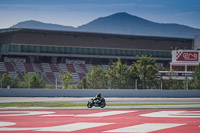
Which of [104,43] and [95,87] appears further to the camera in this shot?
[104,43]

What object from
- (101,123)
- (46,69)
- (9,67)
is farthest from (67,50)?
(101,123)

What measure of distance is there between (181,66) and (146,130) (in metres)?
59.0

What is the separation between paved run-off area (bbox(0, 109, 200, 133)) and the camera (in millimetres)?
18031

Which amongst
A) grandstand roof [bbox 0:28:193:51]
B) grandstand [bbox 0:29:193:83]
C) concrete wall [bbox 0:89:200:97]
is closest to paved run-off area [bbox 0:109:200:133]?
concrete wall [bbox 0:89:200:97]

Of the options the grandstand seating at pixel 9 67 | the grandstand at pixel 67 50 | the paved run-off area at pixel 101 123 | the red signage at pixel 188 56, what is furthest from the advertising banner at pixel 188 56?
the paved run-off area at pixel 101 123

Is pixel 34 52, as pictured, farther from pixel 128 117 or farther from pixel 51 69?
pixel 128 117

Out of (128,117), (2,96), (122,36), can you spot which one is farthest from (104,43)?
(128,117)

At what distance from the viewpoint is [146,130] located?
59.3ft

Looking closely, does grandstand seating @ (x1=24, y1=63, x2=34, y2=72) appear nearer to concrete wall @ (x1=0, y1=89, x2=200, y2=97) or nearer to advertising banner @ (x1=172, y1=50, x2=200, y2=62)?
advertising banner @ (x1=172, y1=50, x2=200, y2=62)

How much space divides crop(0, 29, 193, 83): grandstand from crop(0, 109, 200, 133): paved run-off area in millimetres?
50074

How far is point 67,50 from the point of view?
8256cm

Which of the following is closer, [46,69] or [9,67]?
[9,67]

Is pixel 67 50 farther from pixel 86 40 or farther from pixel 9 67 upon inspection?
pixel 9 67

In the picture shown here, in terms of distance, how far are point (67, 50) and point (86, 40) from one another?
5.11 metres
